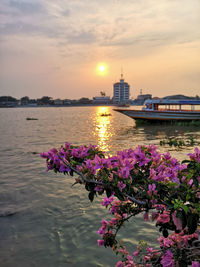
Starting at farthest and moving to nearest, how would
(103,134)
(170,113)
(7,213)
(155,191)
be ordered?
1. (170,113)
2. (103,134)
3. (7,213)
4. (155,191)

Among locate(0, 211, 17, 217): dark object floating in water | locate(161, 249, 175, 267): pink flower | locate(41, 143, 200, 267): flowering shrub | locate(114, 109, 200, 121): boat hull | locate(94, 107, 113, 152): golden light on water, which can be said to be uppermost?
locate(114, 109, 200, 121): boat hull

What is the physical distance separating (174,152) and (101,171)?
1075 cm

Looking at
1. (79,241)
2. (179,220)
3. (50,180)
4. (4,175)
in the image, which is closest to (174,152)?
(50,180)

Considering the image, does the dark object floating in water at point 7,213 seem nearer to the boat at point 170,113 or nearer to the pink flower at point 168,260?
the pink flower at point 168,260

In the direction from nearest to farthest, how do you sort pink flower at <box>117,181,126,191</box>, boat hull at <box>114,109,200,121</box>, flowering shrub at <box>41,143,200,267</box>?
flowering shrub at <box>41,143,200,267</box> < pink flower at <box>117,181,126,191</box> < boat hull at <box>114,109,200,121</box>

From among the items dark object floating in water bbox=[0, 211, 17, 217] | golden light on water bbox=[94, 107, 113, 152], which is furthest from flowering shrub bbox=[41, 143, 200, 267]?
golden light on water bbox=[94, 107, 113, 152]

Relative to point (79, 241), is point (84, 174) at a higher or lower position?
higher

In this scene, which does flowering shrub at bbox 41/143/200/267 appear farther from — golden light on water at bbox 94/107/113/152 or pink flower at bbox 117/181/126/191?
golden light on water at bbox 94/107/113/152

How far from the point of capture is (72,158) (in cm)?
295

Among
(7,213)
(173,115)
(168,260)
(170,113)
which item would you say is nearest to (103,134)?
(170,113)

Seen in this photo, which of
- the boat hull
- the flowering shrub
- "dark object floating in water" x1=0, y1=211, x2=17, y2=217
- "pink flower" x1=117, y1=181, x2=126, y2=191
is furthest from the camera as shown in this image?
the boat hull

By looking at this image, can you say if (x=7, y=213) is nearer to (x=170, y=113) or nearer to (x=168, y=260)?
(x=168, y=260)

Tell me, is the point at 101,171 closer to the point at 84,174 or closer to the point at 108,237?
the point at 84,174

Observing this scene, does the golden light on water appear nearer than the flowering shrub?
No
